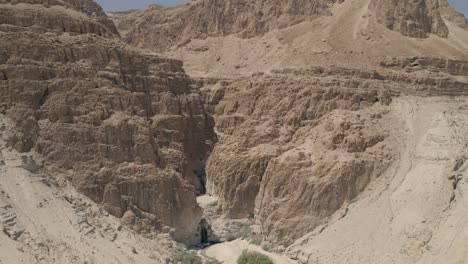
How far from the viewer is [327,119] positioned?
108 ft

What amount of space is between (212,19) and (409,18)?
61.4ft

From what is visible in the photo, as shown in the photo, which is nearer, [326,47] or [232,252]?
[232,252]

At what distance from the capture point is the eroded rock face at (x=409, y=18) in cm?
4178

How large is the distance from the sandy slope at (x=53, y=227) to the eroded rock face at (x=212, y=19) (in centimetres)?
2637

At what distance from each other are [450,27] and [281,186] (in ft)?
80.8

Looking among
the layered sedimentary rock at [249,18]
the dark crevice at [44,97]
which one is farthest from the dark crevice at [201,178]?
the layered sedimentary rock at [249,18]

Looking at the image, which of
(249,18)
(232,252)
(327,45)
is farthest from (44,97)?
(249,18)

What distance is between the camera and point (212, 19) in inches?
2080

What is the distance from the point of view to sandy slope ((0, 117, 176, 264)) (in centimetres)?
2247

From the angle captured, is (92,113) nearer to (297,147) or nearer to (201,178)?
(201,178)

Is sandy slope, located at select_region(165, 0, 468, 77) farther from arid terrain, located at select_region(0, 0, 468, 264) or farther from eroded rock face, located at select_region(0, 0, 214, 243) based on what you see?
eroded rock face, located at select_region(0, 0, 214, 243)

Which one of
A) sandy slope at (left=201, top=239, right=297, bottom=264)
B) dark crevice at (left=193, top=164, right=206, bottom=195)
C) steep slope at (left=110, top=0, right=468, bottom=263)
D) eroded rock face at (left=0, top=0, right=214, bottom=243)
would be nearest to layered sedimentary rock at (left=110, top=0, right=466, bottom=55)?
steep slope at (left=110, top=0, right=468, bottom=263)

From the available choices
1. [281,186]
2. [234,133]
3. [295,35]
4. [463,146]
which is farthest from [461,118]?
[295,35]

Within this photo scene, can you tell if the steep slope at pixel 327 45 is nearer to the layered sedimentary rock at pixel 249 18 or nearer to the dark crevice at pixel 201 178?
the layered sedimentary rock at pixel 249 18
